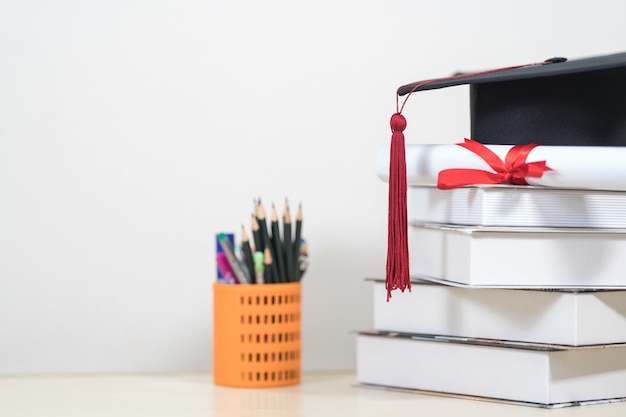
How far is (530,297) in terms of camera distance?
3.40 feet

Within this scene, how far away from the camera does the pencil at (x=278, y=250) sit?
1.20 m

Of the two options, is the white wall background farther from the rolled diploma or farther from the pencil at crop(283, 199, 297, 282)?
the rolled diploma

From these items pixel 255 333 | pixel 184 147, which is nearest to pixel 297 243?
pixel 255 333

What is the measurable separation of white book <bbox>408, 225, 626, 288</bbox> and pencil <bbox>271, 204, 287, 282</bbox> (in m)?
0.24

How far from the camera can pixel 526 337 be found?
3.41ft

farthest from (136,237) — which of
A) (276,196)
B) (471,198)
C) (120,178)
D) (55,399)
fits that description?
(471,198)

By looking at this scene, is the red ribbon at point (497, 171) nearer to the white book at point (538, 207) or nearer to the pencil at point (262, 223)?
the white book at point (538, 207)

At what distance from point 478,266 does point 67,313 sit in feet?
2.05

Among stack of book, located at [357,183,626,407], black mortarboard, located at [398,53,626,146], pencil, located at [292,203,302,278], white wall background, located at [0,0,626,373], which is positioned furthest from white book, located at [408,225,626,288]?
white wall background, located at [0,0,626,373]

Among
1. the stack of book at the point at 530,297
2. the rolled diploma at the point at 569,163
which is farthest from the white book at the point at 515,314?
the rolled diploma at the point at 569,163

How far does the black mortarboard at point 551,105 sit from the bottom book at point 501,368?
0.23m

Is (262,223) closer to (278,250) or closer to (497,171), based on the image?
(278,250)

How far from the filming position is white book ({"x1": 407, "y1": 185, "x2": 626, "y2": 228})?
3.34 ft

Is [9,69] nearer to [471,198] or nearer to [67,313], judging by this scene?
A: [67,313]
